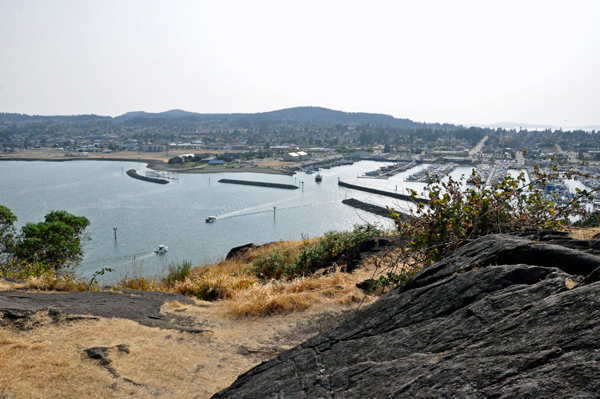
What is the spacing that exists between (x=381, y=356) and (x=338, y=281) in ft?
11.8

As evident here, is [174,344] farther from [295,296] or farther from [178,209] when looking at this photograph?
[178,209]

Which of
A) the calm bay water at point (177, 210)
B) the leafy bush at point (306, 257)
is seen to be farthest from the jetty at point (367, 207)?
the leafy bush at point (306, 257)

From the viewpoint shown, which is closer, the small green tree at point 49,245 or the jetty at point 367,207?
the small green tree at point 49,245

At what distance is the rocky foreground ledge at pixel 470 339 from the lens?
163 cm

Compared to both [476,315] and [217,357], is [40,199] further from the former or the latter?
[476,315]

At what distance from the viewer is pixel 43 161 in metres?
71.8

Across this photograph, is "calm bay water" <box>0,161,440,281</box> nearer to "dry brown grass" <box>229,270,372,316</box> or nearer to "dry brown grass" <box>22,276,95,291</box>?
"dry brown grass" <box>22,276,95,291</box>

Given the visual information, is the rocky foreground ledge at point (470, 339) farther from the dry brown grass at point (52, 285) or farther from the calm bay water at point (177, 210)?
the calm bay water at point (177, 210)

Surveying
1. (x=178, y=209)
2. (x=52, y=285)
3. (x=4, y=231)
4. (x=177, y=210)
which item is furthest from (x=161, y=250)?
(x=52, y=285)

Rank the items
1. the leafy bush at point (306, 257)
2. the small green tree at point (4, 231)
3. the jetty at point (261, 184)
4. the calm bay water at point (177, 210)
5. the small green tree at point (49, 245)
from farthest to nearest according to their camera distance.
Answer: the jetty at point (261, 184)
the calm bay water at point (177, 210)
the small green tree at point (4, 231)
the small green tree at point (49, 245)
the leafy bush at point (306, 257)

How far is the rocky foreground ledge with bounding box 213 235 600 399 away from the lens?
5.34 feet

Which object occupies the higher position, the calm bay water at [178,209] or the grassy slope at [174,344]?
the grassy slope at [174,344]

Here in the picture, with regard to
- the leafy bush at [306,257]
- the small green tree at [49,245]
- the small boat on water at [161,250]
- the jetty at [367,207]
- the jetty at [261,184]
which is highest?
the leafy bush at [306,257]

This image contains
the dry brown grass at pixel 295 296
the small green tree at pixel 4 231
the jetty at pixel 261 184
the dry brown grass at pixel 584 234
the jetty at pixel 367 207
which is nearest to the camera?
the dry brown grass at pixel 584 234
